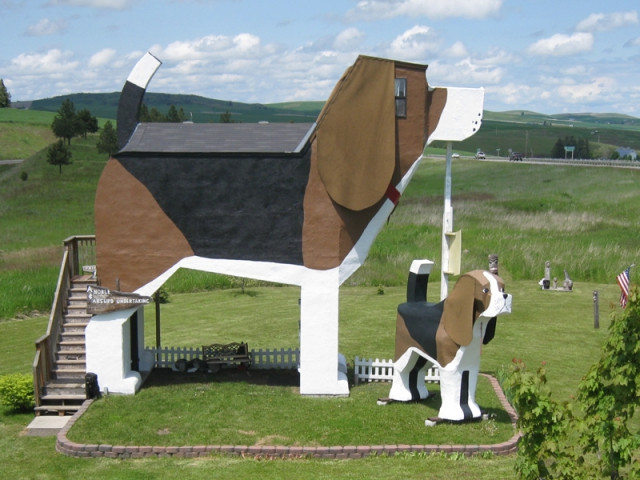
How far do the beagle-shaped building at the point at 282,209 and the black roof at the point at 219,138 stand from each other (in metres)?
0.44

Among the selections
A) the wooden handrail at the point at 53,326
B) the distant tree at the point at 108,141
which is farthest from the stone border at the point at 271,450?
the distant tree at the point at 108,141

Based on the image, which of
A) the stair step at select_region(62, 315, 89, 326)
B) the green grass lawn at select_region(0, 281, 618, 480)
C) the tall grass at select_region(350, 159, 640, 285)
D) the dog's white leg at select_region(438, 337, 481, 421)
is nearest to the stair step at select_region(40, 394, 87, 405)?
the green grass lawn at select_region(0, 281, 618, 480)

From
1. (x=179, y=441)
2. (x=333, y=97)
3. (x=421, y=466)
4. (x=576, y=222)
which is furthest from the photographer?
(x=576, y=222)

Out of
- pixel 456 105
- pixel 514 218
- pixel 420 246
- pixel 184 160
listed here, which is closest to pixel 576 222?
pixel 514 218

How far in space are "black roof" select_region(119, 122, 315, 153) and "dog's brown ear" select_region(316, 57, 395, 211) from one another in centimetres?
70

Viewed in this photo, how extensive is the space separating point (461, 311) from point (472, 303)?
32 centimetres

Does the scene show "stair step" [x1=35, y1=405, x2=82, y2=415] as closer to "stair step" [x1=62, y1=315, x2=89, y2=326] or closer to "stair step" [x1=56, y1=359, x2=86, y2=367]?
"stair step" [x1=56, y1=359, x2=86, y2=367]

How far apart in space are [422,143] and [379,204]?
1.62 metres

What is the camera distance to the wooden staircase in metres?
15.5

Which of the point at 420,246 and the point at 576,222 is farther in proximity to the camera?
the point at 576,222

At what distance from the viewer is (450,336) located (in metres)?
14.0

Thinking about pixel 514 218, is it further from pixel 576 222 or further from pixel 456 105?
pixel 456 105

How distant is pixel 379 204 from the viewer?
1590 centimetres

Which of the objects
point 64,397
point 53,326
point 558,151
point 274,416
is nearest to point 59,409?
point 64,397
